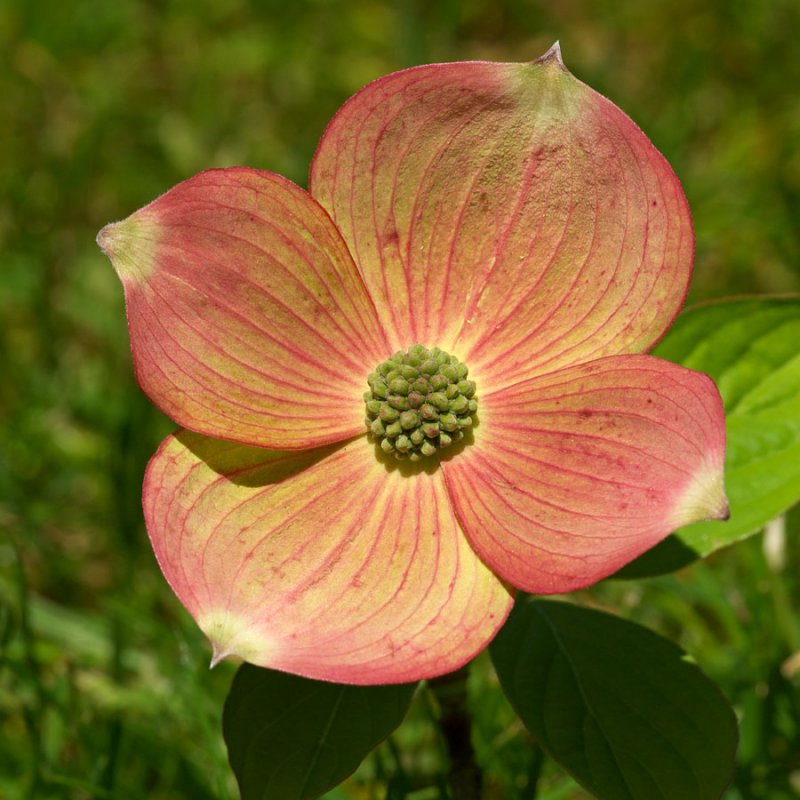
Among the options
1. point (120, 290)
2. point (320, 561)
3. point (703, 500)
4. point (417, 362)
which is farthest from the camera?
point (120, 290)

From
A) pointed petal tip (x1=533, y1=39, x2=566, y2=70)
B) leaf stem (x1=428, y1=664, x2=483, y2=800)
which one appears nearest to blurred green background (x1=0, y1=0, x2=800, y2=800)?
leaf stem (x1=428, y1=664, x2=483, y2=800)

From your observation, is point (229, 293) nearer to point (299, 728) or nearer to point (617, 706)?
point (299, 728)

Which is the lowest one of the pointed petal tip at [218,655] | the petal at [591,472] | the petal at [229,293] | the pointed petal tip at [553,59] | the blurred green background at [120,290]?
the blurred green background at [120,290]

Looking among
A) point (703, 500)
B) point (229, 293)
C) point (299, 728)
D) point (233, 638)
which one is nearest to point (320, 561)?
point (233, 638)

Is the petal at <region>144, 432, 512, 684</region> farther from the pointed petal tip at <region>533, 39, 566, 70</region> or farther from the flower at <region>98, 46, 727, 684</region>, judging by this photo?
the pointed petal tip at <region>533, 39, 566, 70</region>

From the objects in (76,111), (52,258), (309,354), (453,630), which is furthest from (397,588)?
(76,111)

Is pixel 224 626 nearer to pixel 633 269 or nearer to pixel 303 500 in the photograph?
pixel 303 500

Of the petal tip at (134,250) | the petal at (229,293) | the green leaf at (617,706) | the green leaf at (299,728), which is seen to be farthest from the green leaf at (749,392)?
the petal tip at (134,250)

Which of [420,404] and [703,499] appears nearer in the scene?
[703,499]

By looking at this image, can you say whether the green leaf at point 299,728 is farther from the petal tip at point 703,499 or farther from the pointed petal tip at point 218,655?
the petal tip at point 703,499
